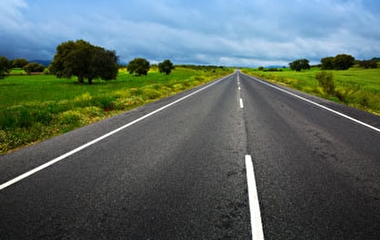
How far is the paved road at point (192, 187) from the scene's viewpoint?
110 inches

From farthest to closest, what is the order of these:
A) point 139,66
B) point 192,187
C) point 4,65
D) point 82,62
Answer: point 139,66 < point 4,65 < point 82,62 < point 192,187

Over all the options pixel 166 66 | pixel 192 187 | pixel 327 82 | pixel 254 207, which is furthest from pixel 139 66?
pixel 254 207

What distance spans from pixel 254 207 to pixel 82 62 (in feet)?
152

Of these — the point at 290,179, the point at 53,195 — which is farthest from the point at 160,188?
the point at 290,179

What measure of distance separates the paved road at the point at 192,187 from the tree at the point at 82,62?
4089 centimetres

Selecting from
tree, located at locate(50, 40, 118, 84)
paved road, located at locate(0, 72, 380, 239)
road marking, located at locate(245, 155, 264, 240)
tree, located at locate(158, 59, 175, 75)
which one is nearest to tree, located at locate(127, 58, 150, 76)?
tree, located at locate(158, 59, 175, 75)

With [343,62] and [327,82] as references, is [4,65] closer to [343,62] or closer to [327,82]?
[327,82]

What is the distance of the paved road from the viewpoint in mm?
2789

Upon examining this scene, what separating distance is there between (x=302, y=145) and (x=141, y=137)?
4239 mm

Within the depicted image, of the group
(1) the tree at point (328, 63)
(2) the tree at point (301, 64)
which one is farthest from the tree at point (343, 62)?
(2) the tree at point (301, 64)

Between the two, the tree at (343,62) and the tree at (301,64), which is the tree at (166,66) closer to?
the tree at (301,64)

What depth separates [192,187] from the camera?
3.75m

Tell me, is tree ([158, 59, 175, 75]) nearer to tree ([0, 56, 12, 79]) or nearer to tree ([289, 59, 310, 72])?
tree ([0, 56, 12, 79])

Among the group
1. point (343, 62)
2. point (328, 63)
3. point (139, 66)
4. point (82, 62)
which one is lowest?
point (139, 66)
